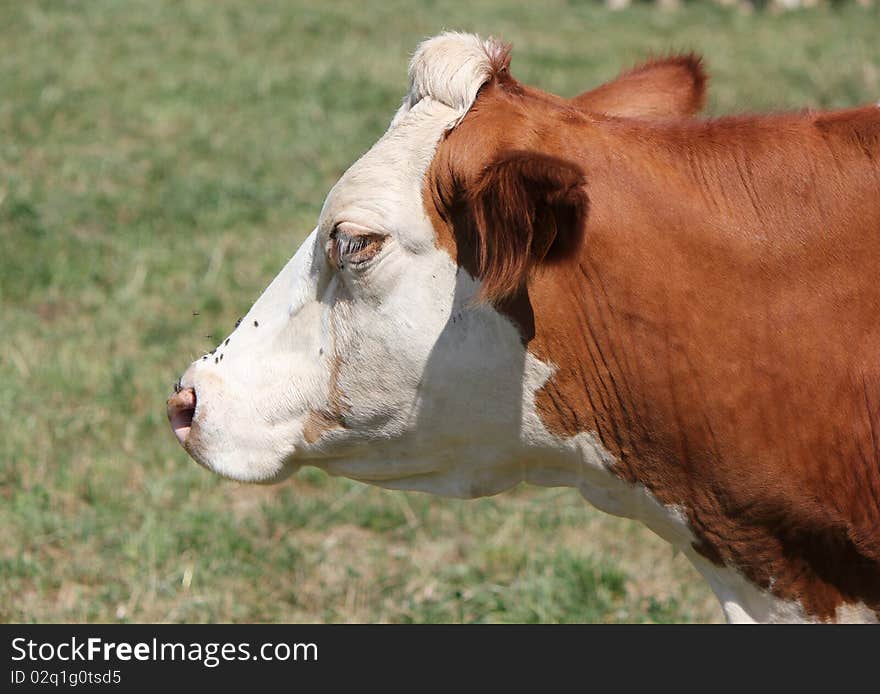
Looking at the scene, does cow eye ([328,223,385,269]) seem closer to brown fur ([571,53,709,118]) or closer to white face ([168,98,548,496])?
white face ([168,98,548,496])

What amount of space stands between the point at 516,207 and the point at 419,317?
0.32 meters

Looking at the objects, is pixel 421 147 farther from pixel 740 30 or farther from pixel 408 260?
pixel 740 30

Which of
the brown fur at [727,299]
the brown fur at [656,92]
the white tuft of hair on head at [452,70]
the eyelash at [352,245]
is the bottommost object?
the brown fur at [727,299]

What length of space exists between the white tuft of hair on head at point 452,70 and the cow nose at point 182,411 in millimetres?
717

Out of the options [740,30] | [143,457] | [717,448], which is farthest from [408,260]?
[740,30]

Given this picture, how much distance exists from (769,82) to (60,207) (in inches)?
245

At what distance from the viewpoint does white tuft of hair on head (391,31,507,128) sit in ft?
7.67

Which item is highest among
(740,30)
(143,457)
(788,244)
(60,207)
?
(740,30)

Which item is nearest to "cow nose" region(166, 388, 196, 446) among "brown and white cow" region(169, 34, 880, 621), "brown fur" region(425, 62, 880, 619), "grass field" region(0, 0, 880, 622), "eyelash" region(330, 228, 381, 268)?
"brown and white cow" region(169, 34, 880, 621)

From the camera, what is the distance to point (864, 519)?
2.26m

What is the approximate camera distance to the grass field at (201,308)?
157 inches

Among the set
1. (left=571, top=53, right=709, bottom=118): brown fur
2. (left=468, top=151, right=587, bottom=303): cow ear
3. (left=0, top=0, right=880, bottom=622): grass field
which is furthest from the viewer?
(left=0, top=0, right=880, bottom=622): grass field

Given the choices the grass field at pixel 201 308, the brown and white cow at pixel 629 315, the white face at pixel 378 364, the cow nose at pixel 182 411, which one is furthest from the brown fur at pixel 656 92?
the cow nose at pixel 182 411

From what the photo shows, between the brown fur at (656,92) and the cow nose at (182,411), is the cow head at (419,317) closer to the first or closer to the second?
the cow nose at (182,411)
